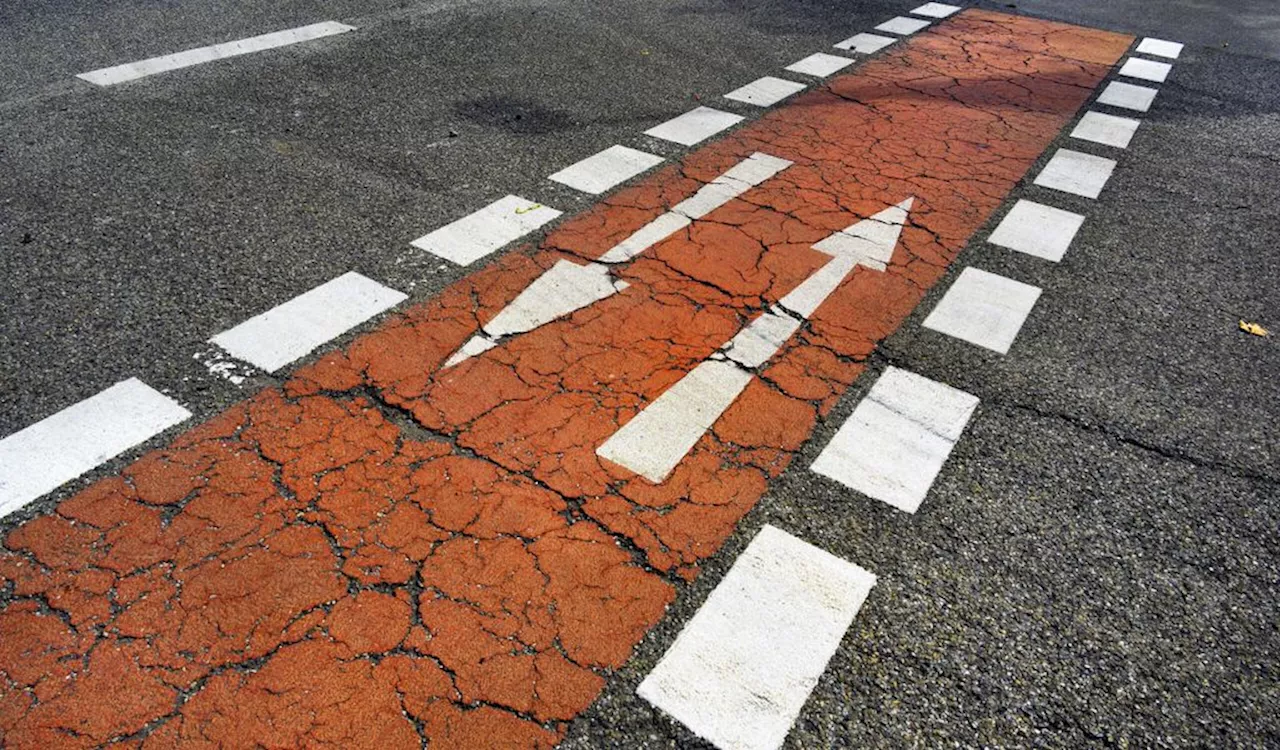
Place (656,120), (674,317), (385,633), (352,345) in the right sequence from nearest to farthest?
1. (385,633)
2. (352,345)
3. (674,317)
4. (656,120)

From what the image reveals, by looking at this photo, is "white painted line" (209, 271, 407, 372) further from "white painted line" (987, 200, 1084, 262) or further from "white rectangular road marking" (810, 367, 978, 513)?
"white painted line" (987, 200, 1084, 262)

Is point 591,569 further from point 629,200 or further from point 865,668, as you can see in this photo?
point 629,200

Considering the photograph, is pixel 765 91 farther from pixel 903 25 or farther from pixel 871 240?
Answer: pixel 903 25

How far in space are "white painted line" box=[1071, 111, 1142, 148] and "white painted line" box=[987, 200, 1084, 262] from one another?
137cm

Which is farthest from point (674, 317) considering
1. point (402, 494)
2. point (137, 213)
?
point (137, 213)

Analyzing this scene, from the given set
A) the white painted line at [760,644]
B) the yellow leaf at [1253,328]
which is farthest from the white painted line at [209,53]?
the yellow leaf at [1253,328]

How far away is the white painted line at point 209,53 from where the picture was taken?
5754mm

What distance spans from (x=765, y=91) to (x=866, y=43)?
179 cm

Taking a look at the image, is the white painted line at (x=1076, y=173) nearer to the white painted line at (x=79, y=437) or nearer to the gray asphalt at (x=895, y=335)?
the gray asphalt at (x=895, y=335)

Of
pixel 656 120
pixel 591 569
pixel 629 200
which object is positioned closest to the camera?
pixel 591 569

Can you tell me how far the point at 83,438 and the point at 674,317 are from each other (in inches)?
92.8

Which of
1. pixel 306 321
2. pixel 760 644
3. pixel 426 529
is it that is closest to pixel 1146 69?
pixel 760 644

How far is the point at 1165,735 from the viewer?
2201 mm

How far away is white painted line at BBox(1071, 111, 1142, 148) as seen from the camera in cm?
571
